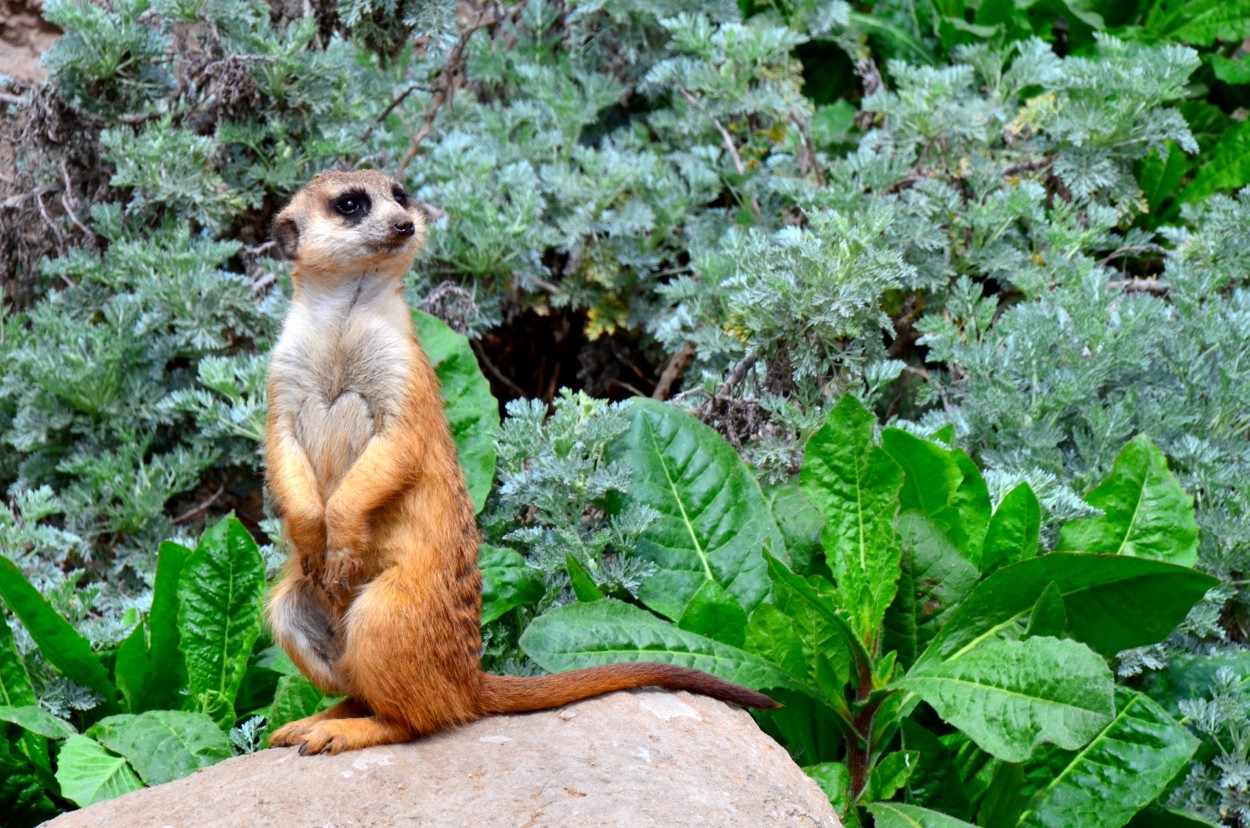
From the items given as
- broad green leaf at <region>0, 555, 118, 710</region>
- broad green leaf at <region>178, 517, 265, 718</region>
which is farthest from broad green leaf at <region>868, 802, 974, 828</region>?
broad green leaf at <region>0, 555, 118, 710</region>

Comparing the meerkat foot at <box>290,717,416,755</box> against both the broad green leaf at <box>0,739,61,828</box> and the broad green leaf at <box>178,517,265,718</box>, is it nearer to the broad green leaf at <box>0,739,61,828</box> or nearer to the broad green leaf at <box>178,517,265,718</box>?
the broad green leaf at <box>178,517,265,718</box>

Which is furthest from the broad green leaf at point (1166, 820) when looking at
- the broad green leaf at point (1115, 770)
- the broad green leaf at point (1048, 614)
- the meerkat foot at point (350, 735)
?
the meerkat foot at point (350, 735)

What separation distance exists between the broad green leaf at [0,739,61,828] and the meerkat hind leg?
74 cm

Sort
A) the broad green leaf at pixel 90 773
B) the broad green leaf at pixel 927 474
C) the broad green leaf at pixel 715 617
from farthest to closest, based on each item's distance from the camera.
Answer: the broad green leaf at pixel 927 474, the broad green leaf at pixel 715 617, the broad green leaf at pixel 90 773

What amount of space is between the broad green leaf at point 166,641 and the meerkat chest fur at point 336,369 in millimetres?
719

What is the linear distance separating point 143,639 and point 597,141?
3.33 metres

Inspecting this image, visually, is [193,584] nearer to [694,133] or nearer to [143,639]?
[143,639]

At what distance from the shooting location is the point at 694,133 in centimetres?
571

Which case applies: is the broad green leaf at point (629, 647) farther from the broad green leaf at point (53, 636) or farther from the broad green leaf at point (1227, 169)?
the broad green leaf at point (1227, 169)

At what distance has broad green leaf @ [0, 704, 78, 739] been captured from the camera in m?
3.38

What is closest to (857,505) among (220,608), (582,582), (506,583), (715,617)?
(715,617)

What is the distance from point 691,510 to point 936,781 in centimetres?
103

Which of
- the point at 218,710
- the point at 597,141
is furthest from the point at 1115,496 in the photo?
the point at 597,141

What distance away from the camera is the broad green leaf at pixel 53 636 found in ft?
11.7
